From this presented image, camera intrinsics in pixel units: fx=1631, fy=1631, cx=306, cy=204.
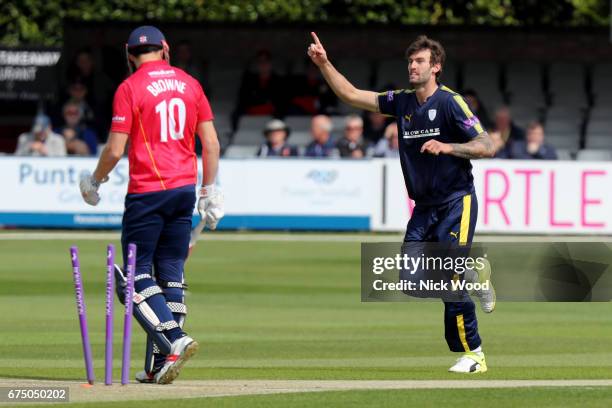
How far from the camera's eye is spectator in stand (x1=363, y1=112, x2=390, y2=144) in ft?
95.0

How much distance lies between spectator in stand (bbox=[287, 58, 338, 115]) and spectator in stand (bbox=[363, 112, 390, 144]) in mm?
982

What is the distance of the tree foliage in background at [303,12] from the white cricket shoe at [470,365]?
2967 centimetres

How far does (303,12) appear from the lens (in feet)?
137

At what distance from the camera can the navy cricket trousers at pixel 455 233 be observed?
33.8 feet

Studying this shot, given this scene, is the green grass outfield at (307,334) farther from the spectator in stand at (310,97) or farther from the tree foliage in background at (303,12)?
the tree foliage in background at (303,12)

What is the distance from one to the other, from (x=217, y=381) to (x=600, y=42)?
77.6 ft

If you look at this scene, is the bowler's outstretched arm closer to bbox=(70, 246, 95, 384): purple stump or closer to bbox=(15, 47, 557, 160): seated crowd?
bbox=(70, 246, 95, 384): purple stump

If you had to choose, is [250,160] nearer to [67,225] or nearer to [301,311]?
[67,225]

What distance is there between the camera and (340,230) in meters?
25.9

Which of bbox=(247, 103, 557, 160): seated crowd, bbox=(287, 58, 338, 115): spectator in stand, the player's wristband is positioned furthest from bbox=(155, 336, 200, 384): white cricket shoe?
bbox=(287, 58, 338, 115): spectator in stand

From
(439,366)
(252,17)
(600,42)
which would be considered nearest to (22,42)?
(252,17)

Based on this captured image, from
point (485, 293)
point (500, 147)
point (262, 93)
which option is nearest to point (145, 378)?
point (485, 293)

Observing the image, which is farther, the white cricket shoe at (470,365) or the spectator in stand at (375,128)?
the spectator in stand at (375,128)

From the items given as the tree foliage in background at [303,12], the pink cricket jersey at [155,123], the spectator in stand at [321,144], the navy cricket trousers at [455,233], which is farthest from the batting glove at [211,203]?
the tree foliage in background at [303,12]
